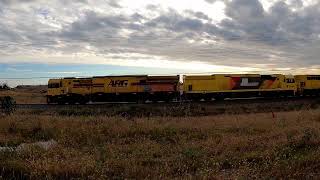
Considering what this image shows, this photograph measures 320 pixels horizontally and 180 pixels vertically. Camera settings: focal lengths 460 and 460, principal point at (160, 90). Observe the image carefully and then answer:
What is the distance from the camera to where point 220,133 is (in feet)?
56.9

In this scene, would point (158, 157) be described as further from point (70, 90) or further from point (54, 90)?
point (54, 90)

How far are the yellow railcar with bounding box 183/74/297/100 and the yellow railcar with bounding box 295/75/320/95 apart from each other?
2214mm

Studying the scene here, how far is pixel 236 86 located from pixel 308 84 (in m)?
12.0

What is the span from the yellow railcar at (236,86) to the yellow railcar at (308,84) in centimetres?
221

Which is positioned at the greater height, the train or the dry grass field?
the train

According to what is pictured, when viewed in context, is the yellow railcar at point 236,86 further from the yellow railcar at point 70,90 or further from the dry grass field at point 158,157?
the dry grass field at point 158,157

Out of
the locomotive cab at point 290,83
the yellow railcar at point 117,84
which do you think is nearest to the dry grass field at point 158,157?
the yellow railcar at point 117,84

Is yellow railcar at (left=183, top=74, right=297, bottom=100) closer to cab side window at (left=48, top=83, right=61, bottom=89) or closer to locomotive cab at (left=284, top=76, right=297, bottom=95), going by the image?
locomotive cab at (left=284, top=76, right=297, bottom=95)

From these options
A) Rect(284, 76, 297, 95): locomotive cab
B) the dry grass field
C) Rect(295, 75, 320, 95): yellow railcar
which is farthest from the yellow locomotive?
the dry grass field

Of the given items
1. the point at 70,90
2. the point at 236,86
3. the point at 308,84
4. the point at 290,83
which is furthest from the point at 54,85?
the point at 308,84

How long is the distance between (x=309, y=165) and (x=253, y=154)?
2128 millimetres

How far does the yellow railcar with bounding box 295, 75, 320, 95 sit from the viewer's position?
196ft

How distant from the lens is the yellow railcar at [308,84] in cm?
5988

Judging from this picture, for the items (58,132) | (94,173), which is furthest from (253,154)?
(58,132)
